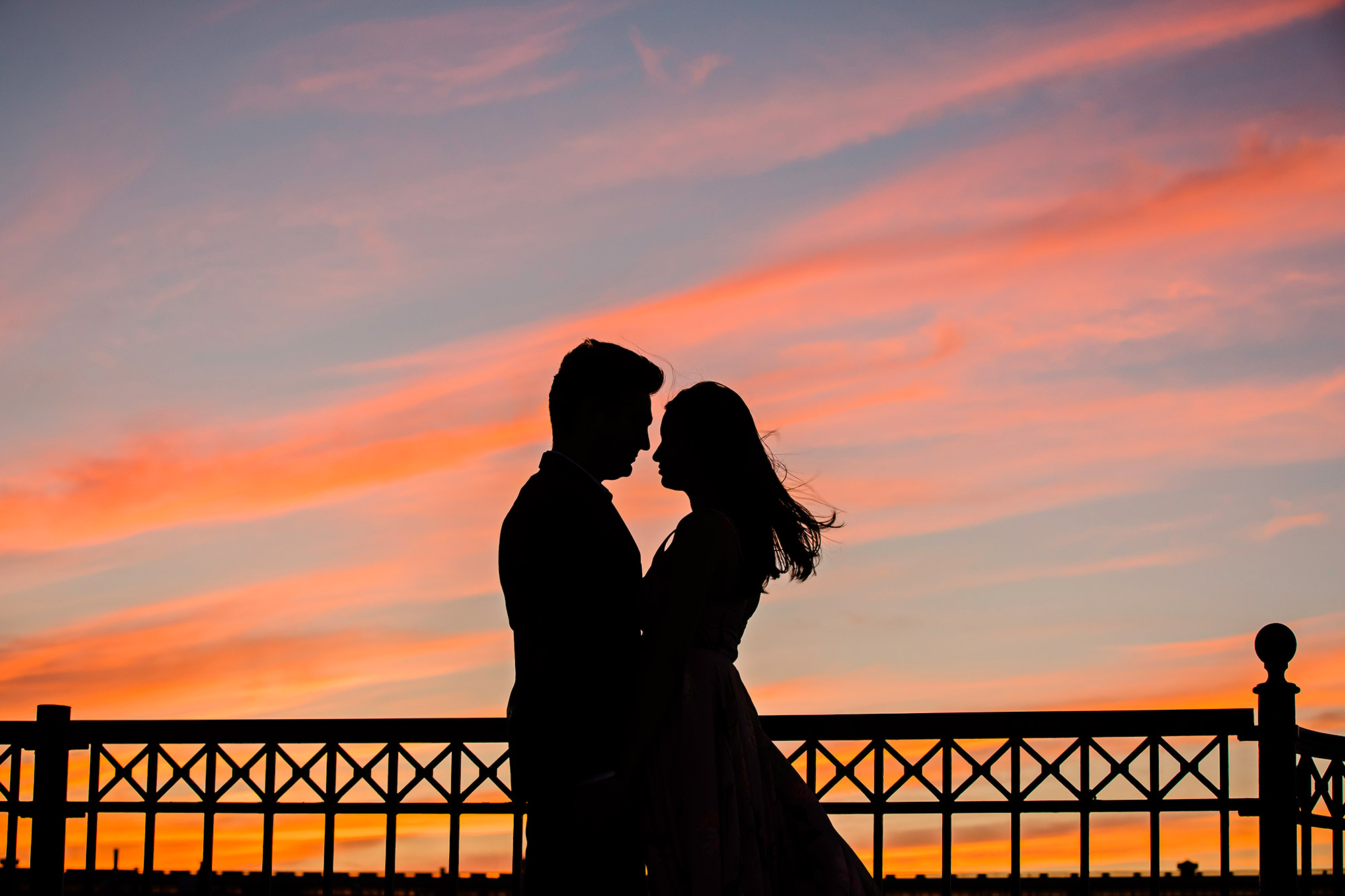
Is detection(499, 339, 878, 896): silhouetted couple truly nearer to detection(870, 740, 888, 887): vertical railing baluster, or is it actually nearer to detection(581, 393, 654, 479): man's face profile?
detection(581, 393, 654, 479): man's face profile

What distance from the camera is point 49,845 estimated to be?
654 centimetres

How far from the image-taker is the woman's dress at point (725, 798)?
3.75 m

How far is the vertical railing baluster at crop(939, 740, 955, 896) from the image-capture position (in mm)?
5871

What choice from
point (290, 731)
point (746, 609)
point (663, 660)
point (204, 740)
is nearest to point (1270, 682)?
point (746, 609)

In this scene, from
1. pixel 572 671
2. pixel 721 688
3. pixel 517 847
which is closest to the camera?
pixel 572 671

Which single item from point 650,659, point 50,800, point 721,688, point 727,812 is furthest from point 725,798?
point 50,800

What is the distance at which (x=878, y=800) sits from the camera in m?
5.88

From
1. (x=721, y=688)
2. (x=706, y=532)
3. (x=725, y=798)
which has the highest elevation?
(x=706, y=532)

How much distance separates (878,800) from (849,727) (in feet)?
1.23

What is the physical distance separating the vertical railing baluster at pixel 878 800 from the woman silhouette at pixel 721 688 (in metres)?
1.84

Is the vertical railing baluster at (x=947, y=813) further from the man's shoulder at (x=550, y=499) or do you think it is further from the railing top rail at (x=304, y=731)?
the man's shoulder at (x=550, y=499)

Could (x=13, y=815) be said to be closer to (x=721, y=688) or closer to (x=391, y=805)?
(x=391, y=805)

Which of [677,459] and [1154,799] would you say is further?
[1154,799]

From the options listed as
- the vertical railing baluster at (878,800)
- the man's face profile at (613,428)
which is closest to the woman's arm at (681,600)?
the man's face profile at (613,428)
